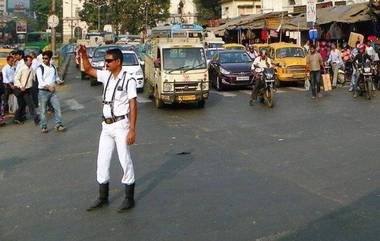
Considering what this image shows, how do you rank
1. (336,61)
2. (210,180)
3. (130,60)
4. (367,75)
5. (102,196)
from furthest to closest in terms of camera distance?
(130,60) → (336,61) → (367,75) → (210,180) → (102,196)

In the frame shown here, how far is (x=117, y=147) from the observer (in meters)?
6.65

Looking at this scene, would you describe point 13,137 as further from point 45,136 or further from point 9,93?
point 9,93

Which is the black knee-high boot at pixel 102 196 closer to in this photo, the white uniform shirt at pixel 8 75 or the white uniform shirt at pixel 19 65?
the white uniform shirt at pixel 19 65

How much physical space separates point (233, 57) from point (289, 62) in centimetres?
226

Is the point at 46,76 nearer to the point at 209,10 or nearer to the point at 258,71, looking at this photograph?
the point at 258,71

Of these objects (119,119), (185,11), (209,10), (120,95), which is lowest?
(119,119)

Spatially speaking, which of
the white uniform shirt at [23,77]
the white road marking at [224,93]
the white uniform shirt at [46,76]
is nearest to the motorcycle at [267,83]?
the white road marking at [224,93]

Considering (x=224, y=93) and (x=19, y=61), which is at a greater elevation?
(x=19, y=61)

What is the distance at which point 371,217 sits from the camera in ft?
19.9

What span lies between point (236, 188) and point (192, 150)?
9.36ft

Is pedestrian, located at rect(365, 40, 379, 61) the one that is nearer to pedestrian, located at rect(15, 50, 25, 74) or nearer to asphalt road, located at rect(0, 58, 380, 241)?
asphalt road, located at rect(0, 58, 380, 241)

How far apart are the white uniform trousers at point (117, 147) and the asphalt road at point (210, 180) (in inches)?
16.4

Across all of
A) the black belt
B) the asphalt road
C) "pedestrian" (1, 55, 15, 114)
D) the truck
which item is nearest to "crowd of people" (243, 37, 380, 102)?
the truck

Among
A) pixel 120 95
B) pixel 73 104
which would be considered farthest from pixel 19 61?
pixel 120 95
